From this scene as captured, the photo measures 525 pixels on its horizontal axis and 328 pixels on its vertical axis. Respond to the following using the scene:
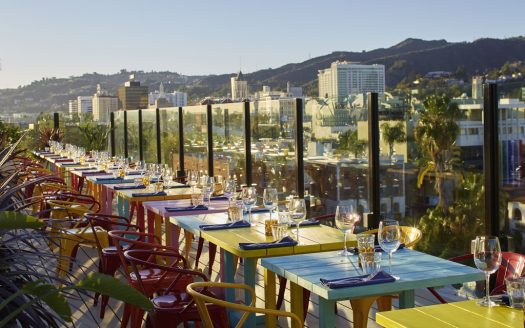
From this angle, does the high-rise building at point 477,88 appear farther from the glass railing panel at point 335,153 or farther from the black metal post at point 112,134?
the black metal post at point 112,134

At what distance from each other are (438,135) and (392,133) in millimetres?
542

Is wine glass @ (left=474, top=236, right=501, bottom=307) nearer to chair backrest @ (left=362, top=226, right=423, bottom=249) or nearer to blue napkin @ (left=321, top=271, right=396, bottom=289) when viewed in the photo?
blue napkin @ (left=321, top=271, right=396, bottom=289)

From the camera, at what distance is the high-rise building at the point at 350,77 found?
137 ft

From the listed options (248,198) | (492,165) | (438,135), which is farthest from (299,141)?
(248,198)

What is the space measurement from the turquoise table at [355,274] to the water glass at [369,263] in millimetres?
81

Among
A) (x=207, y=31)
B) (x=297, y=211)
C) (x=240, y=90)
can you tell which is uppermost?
(x=207, y=31)

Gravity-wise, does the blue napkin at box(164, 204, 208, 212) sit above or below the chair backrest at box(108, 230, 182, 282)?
above

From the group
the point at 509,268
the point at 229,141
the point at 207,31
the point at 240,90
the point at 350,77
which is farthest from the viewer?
the point at 207,31

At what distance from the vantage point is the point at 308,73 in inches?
2084

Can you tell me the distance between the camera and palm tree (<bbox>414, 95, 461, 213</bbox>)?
6.16 metres

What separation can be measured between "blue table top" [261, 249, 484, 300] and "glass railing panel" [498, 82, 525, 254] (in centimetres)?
186

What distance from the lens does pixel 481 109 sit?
223 inches

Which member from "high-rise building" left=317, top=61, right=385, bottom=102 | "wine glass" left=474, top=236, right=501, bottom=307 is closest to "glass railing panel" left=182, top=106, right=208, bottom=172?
"wine glass" left=474, top=236, right=501, bottom=307

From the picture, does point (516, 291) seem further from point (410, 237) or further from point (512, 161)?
point (512, 161)
